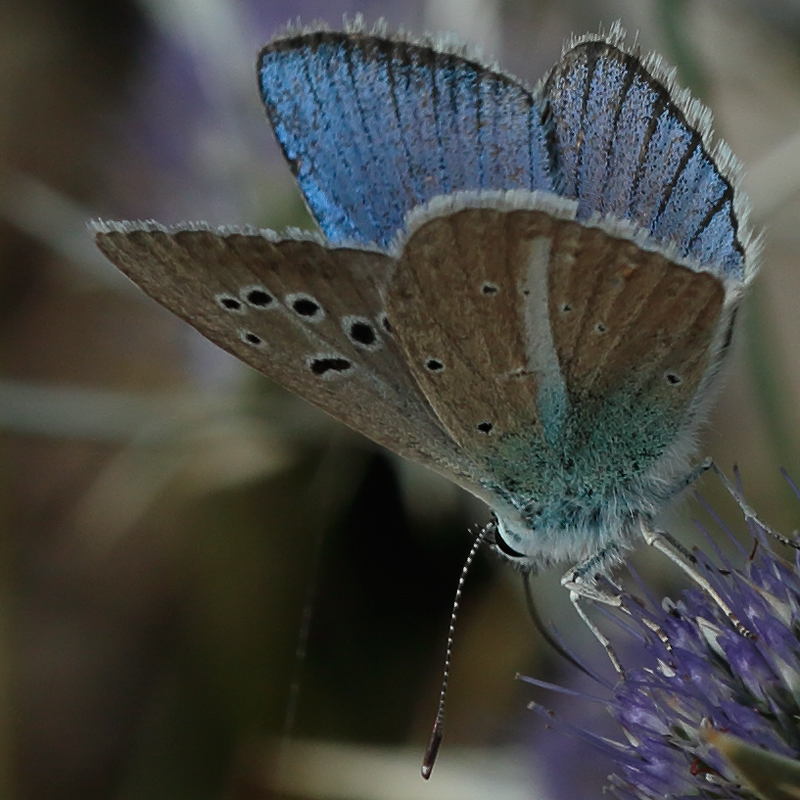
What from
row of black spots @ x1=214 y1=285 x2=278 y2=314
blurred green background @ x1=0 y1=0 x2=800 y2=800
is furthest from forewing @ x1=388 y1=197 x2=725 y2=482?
blurred green background @ x1=0 y1=0 x2=800 y2=800

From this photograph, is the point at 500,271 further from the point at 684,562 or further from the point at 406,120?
the point at 684,562

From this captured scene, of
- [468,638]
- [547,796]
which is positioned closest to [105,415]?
[468,638]

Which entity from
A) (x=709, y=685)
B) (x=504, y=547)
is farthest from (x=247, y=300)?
(x=709, y=685)

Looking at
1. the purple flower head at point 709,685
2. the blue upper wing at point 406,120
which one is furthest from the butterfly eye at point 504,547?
the blue upper wing at point 406,120

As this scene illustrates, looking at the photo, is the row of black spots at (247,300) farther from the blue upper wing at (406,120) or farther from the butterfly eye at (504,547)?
the butterfly eye at (504,547)

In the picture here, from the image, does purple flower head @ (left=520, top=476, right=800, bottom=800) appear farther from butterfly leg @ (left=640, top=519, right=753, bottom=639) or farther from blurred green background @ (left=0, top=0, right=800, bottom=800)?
blurred green background @ (left=0, top=0, right=800, bottom=800)

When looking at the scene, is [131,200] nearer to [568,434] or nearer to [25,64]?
[25,64]
